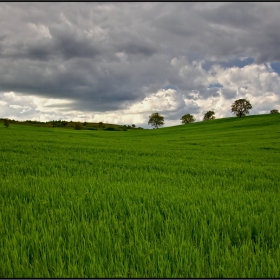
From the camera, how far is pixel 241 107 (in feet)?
322

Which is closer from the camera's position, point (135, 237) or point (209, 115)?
point (135, 237)

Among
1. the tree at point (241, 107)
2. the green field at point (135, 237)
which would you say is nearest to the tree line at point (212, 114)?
the tree at point (241, 107)

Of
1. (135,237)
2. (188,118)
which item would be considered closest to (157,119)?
(188,118)

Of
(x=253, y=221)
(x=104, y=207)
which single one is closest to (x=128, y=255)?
(x=104, y=207)

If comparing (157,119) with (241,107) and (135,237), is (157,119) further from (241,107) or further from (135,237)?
(135,237)

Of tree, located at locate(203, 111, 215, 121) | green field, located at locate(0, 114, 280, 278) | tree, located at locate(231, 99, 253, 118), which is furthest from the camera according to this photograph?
tree, located at locate(203, 111, 215, 121)

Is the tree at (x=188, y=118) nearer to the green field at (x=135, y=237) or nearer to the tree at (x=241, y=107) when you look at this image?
the tree at (x=241, y=107)

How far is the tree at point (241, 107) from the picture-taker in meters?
97.0

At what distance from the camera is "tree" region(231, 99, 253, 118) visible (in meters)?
97.0

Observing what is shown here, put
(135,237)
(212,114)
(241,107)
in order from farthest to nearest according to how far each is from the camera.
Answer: (212,114), (241,107), (135,237)

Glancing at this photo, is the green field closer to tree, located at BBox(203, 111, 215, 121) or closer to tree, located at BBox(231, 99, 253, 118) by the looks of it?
tree, located at BBox(231, 99, 253, 118)

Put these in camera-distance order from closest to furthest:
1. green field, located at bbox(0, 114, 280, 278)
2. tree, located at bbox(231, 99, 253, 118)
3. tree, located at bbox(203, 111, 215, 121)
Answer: green field, located at bbox(0, 114, 280, 278) → tree, located at bbox(231, 99, 253, 118) → tree, located at bbox(203, 111, 215, 121)

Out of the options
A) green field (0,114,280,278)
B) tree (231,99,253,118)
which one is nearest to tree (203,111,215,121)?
tree (231,99,253,118)

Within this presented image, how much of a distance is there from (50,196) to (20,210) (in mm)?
777
